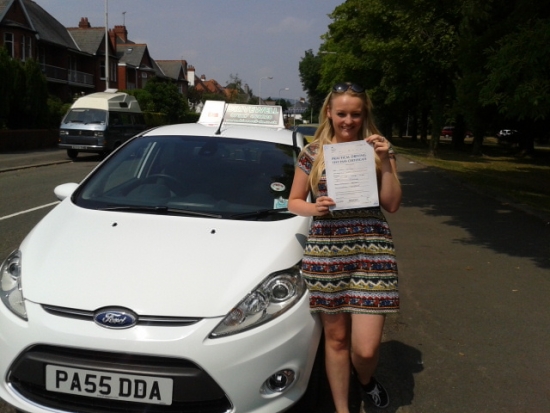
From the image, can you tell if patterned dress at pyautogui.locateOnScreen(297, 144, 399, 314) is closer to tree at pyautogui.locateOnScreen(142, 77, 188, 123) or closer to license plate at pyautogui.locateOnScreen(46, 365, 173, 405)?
license plate at pyautogui.locateOnScreen(46, 365, 173, 405)

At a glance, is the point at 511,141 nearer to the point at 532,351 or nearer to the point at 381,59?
the point at 381,59

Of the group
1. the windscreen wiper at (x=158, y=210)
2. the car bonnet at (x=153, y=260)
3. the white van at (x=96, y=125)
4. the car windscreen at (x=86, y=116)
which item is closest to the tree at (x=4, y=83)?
the white van at (x=96, y=125)

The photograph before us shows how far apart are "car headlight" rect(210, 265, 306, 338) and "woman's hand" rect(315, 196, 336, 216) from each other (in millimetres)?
360

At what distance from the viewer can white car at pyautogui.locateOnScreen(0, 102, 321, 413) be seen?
2.84 meters

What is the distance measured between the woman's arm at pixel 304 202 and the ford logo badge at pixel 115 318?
937mm

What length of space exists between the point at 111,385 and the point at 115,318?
29cm

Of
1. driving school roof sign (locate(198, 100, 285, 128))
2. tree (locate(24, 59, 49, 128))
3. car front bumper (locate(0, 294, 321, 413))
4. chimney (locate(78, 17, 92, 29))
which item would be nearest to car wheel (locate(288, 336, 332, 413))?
car front bumper (locate(0, 294, 321, 413))

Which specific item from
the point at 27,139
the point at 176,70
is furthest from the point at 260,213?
the point at 176,70

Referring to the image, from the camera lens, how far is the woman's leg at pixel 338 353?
320cm

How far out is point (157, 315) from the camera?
114 inches

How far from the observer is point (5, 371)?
2961 millimetres

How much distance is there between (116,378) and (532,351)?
3271 mm

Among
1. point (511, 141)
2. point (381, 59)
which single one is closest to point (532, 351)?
point (381, 59)

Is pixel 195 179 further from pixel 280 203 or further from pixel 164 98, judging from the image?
pixel 164 98
